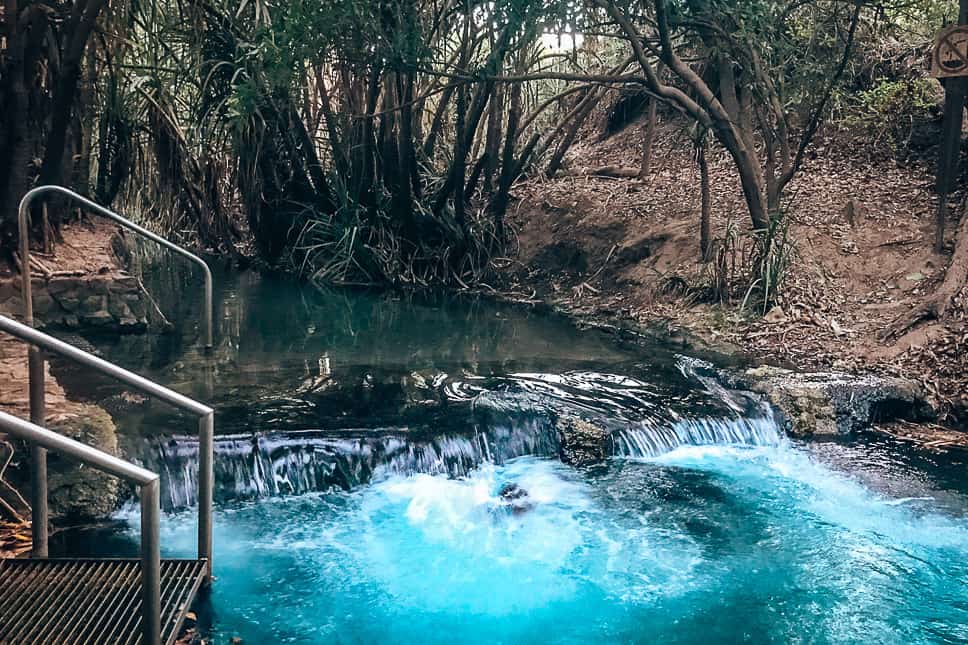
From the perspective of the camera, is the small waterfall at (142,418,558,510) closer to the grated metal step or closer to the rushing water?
the rushing water

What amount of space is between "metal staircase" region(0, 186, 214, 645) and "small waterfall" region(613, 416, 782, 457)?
156 inches

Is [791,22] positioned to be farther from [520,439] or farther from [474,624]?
[474,624]

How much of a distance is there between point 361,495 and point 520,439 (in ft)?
4.69

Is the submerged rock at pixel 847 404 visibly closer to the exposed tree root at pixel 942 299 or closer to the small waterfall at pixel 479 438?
the small waterfall at pixel 479 438

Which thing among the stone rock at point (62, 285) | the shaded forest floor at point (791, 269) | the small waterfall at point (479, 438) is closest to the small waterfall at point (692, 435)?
the small waterfall at point (479, 438)

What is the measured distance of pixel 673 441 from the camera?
24.9 ft

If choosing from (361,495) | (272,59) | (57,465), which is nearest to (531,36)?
(272,59)

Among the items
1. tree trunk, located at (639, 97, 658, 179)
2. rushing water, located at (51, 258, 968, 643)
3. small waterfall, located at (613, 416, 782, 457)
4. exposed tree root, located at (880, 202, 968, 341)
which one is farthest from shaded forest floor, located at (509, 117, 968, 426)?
small waterfall, located at (613, 416, 782, 457)

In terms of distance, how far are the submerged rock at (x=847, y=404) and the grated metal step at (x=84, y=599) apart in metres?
5.37

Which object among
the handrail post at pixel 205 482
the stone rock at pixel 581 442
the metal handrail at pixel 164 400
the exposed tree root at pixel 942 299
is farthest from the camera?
the exposed tree root at pixel 942 299

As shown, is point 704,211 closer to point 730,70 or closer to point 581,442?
point 730,70

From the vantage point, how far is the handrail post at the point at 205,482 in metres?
4.00

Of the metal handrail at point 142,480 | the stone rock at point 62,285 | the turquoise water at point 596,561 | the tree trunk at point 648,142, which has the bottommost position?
the turquoise water at point 596,561

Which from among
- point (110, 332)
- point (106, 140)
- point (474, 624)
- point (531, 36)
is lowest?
point (474, 624)
